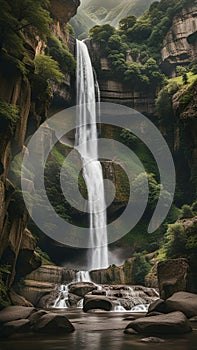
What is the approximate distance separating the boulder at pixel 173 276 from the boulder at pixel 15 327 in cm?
933

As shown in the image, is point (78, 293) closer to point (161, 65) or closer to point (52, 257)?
point (52, 257)

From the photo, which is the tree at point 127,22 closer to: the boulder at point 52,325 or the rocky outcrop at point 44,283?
the rocky outcrop at point 44,283

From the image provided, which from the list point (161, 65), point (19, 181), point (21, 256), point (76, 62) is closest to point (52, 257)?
point (21, 256)

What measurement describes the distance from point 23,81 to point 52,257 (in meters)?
21.7

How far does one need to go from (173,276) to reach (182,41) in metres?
44.3

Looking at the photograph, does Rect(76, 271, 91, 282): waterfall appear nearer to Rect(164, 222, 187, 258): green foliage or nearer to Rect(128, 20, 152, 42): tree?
Rect(164, 222, 187, 258): green foliage

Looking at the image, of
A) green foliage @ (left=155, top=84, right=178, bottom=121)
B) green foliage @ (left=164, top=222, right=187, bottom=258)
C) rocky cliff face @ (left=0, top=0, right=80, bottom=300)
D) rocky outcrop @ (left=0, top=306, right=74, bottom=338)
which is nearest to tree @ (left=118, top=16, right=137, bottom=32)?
green foliage @ (left=155, top=84, right=178, bottom=121)

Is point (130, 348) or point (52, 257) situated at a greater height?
point (52, 257)

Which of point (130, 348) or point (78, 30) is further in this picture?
point (78, 30)

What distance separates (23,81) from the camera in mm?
18531

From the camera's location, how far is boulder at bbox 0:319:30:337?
418 inches

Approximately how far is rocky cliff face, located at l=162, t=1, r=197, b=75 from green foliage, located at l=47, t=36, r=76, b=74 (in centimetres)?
1640

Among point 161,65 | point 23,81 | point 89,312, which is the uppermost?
point 161,65

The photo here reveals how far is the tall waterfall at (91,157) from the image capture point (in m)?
36.5
